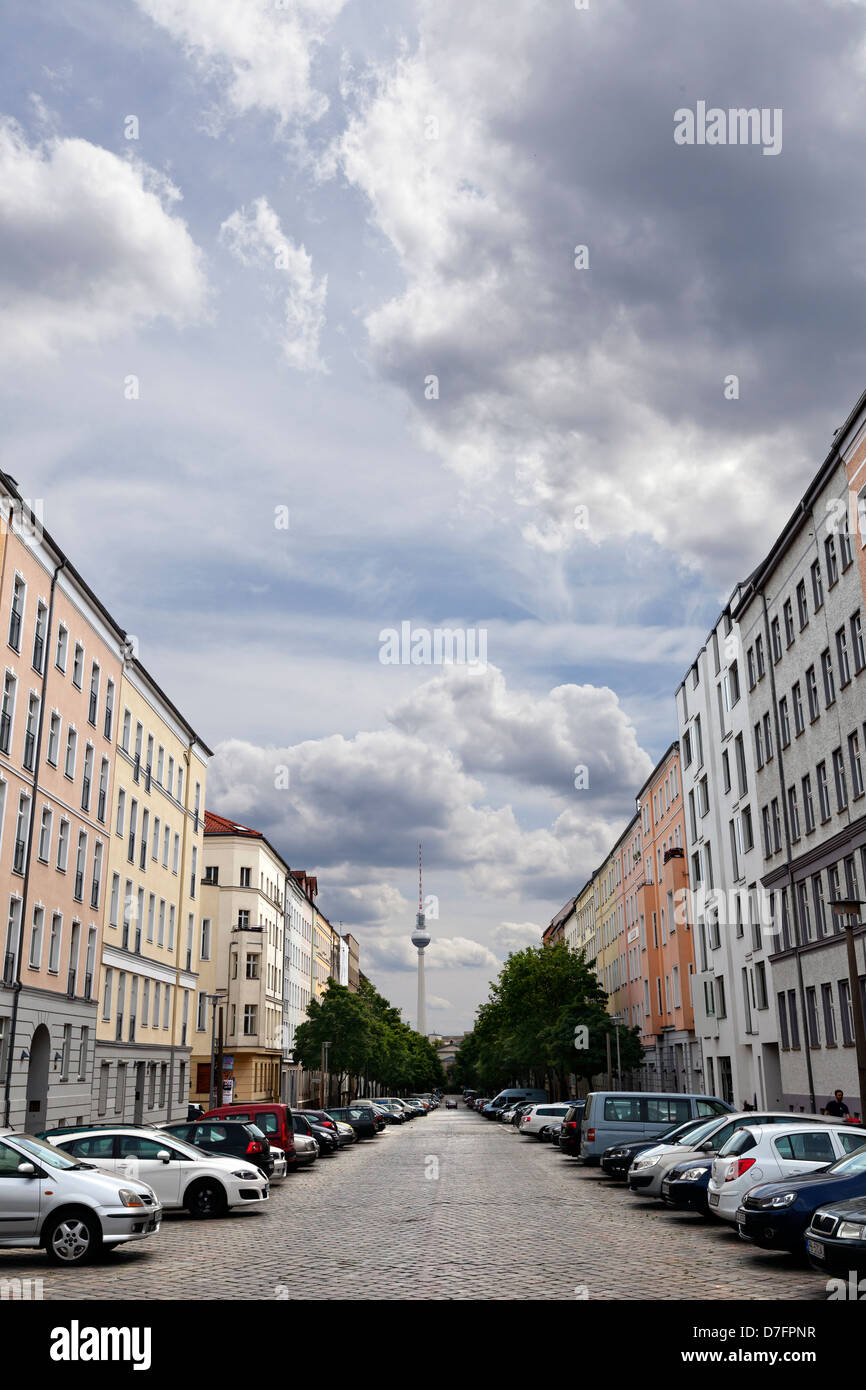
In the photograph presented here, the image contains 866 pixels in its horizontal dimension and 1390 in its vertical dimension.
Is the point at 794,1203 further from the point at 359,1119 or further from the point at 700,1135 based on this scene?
the point at 359,1119

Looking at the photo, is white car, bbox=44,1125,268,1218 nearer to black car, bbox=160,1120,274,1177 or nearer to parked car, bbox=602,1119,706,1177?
black car, bbox=160,1120,274,1177

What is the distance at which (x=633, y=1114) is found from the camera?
28359 millimetres

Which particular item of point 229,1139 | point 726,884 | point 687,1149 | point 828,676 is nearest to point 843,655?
point 828,676

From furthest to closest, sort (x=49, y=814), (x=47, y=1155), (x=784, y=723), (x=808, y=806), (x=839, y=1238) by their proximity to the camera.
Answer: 1. (x=784, y=723)
2. (x=808, y=806)
3. (x=49, y=814)
4. (x=47, y=1155)
5. (x=839, y=1238)

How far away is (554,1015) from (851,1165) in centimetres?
6675

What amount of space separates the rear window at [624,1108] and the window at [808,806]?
12.7 m

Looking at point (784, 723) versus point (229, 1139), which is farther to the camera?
point (784, 723)

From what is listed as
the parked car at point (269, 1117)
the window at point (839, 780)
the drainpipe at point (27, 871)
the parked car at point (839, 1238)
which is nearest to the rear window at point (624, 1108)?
the parked car at point (269, 1117)

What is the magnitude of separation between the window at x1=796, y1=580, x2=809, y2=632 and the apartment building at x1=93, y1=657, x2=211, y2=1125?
2417 cm

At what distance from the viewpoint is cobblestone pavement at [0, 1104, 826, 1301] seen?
1178cm

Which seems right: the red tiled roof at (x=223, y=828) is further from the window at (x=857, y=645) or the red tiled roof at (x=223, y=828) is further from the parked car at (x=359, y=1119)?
the window at (x=857, y=645)

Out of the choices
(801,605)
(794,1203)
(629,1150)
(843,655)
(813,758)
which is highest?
(801,605)

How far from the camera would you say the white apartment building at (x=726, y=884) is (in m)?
44.9

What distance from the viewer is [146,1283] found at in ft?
40.7
